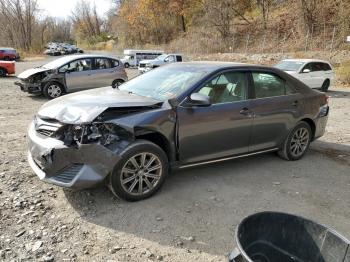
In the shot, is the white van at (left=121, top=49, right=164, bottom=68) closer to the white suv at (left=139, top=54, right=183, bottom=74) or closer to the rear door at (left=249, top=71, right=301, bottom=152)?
the white suv at (left=139, top=54, right=183, bottom=74)

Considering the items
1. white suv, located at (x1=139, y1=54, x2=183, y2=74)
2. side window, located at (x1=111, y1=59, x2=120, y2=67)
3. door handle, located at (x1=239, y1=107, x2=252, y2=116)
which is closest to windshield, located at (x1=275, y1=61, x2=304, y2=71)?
side window, located at (x1=111, y1=59, x2=120, y2=67)

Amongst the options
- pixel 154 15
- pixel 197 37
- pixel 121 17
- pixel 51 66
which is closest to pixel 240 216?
pixel 51 66

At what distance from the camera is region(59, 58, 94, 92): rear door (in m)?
12.9

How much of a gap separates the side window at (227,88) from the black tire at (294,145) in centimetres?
129

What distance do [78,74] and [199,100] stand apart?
9324mm

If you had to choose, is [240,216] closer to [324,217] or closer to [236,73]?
[324,217]

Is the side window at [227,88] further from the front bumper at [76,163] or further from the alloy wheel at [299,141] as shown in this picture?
the front bumper at [76,163]

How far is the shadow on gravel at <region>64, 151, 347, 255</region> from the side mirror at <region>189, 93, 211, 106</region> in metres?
1.13

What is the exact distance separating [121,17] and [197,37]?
68.8 feet

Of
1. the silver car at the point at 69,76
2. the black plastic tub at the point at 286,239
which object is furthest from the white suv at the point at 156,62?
the black plastic tub at the point at 286,239

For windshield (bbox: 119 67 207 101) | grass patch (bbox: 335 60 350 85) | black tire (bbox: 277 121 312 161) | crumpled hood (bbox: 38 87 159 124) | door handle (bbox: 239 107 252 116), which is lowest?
grass patch (bbox: 335 60 350 85)

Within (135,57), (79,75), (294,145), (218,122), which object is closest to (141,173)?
(218,122)

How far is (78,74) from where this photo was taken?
42.9 ft

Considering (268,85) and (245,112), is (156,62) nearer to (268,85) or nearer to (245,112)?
(268,85)
